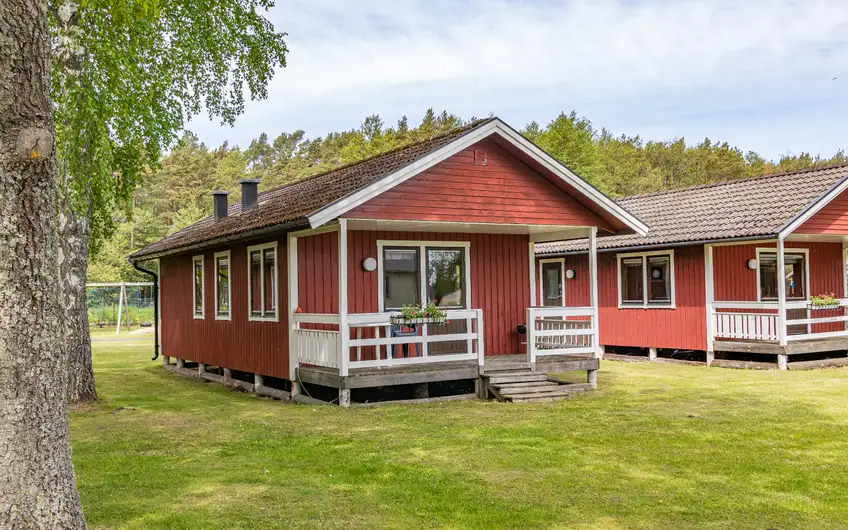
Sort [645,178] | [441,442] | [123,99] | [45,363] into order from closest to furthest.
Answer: [45,363], [441,442], [123,99], [645,178]

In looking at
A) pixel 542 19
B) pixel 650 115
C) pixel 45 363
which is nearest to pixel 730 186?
pixel 542 19

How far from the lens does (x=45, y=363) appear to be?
4570mm

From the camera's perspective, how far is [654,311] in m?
18.6

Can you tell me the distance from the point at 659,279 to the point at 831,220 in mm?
3838

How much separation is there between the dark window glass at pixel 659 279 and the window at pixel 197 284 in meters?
10.4

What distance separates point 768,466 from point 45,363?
634cm

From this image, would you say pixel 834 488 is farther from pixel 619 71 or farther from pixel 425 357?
pixel 619 71

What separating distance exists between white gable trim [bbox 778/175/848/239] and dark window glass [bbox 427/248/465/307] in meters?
6.37

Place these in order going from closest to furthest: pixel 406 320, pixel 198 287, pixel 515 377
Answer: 1. pixel 406 320
2. pixel 515 377
3. pixel 198 287

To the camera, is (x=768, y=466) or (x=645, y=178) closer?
(x=768, y=466)

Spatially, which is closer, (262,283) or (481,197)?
(481,197)

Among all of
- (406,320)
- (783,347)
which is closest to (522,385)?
(406,320)

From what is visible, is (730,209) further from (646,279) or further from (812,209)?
(646,279)

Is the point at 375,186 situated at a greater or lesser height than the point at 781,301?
greater
